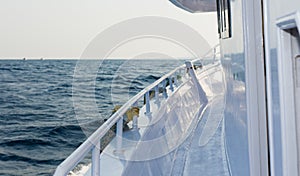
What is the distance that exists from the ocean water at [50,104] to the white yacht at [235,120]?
53 centimetres

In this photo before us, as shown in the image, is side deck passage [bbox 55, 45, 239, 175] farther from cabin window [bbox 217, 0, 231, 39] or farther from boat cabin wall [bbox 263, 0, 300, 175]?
cabin window [bbox 217, 0, 231, 39]

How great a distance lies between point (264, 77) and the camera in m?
0.85

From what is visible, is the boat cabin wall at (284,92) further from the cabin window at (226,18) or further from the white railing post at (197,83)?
the white railing post at (197,83)

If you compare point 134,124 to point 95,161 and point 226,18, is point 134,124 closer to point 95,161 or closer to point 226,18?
point 226,18

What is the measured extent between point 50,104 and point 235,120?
1745 centimetres

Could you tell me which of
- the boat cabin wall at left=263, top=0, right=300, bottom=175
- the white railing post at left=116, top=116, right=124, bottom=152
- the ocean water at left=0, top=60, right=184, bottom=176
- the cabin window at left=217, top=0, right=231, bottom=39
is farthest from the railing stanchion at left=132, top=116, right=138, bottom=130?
Answer: the boat cabin wall at left=263, top=0, right=300, bottom=175

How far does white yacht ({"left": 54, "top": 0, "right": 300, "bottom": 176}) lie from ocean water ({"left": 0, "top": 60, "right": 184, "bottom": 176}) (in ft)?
1.73

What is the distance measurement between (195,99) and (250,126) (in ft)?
11.7

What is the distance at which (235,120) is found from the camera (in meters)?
1.50

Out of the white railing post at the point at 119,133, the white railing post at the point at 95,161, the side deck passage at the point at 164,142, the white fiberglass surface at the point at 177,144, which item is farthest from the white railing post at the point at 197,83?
the white railing post at the point at 95,161

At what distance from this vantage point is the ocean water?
20.7ft

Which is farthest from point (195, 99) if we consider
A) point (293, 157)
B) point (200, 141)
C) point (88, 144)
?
point (293, 157)

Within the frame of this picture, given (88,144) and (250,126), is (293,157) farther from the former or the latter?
(88,144)

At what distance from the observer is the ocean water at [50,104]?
6.31 metres
